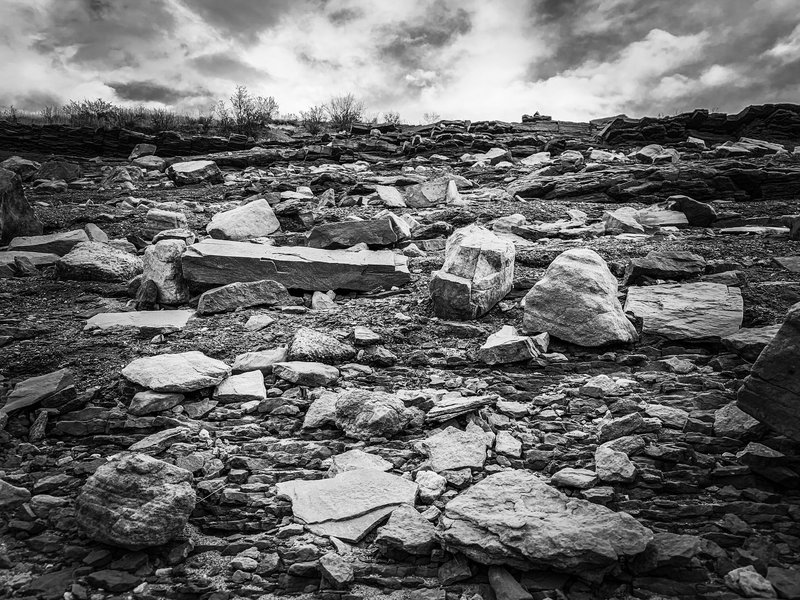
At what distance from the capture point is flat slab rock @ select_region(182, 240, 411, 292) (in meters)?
4.68

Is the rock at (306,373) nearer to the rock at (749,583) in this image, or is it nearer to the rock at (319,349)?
the rock at (319,349)

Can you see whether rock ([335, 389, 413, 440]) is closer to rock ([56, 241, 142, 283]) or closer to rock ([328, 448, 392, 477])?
rock ([328, 448, 392, 477])

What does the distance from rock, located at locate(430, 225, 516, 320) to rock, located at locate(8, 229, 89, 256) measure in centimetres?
498

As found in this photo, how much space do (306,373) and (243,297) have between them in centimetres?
165

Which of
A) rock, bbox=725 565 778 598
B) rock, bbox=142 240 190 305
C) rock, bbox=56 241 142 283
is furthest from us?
rock, bbox=56 241 142 283

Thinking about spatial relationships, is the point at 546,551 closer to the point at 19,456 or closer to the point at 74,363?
the point at 19,456

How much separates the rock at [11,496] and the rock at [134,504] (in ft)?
1.34

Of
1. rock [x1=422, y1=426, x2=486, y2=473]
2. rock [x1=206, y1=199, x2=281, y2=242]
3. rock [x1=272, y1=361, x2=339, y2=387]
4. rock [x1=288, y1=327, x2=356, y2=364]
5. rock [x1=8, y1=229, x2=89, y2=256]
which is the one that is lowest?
rock [x1=422, y1=426, x2=486, y2=473]

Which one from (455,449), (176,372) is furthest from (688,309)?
(176,372)

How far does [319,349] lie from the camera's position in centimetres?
353

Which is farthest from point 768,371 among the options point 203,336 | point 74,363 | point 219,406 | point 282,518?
point 74,363

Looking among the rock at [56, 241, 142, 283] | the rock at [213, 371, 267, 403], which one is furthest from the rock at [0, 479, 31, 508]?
the rock at [56, 241, 142, 283]

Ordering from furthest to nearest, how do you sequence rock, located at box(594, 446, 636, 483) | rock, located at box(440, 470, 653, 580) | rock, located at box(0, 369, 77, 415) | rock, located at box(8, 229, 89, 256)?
rock, located at box(8, 229, 89, 256), rock, located at box(0, 369, 77, 415), rock, located at box(594, 446, 636, 483), rock, located at box(440, 470, 653, 580)

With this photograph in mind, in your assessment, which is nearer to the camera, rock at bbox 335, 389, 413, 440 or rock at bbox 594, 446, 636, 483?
rock at bbox 594, 446, 636, 483
